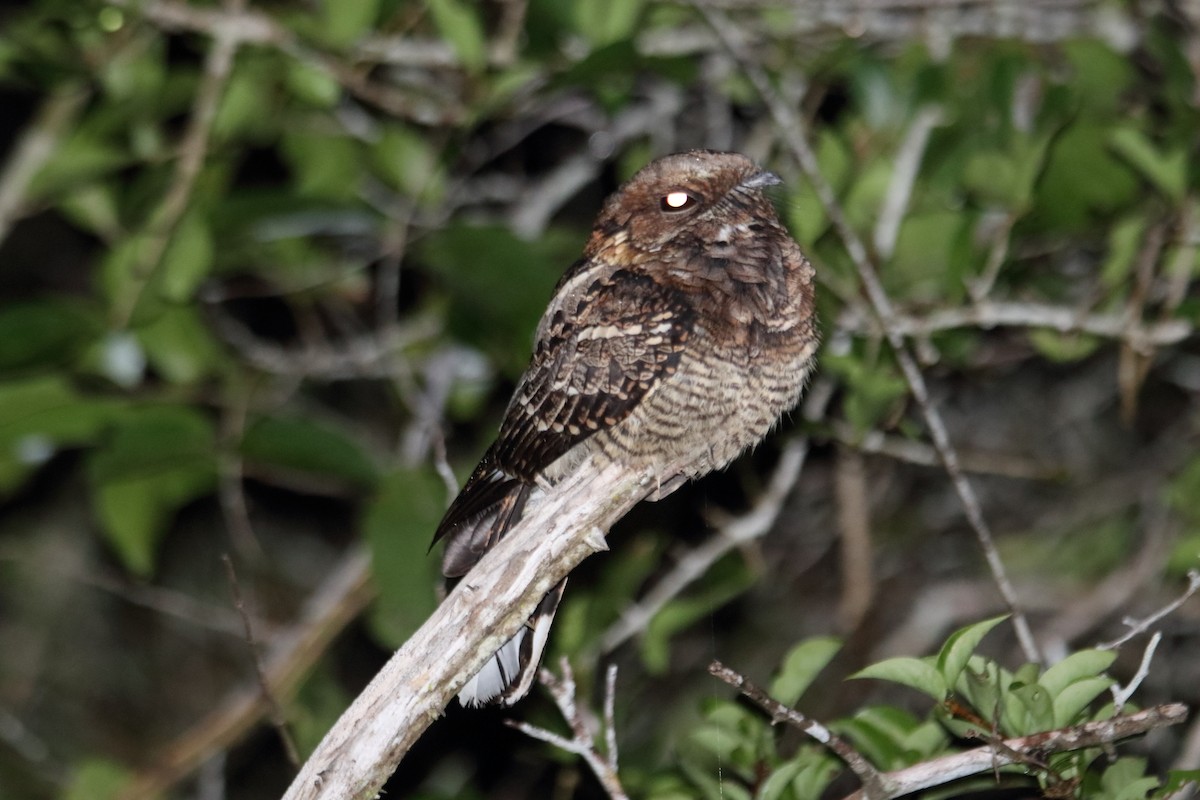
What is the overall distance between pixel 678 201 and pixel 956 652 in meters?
1.04

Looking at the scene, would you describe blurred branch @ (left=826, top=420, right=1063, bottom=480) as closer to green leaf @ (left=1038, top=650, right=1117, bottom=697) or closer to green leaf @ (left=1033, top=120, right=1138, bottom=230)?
green leaf @ (left=1033, top=120, right=1138, bottom=230)

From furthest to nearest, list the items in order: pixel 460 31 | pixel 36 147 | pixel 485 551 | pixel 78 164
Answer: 1. pixel 36 147
2. pixel 78 164
3. pixel 460 31
4. pixel 485 551

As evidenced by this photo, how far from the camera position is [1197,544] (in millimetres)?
2750

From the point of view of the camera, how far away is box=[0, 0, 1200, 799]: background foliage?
10.2 feet

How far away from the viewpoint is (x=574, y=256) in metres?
3.60

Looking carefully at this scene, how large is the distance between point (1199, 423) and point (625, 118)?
213 cm

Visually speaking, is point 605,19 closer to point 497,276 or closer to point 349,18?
point 349,18

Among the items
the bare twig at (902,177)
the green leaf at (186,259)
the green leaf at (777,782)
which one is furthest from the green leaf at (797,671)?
the green leaf at (186,259)

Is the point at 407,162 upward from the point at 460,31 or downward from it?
downward

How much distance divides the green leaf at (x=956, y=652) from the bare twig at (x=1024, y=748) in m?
0.12

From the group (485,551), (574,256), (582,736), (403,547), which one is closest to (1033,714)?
(582,736)

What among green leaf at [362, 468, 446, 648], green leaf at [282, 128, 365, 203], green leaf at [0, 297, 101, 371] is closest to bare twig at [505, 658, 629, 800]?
green leaf at [362, 468, 446, 648]

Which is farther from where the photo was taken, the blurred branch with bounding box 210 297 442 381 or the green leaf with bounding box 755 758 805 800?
the blurred branch with bounding box 210 297 442 381

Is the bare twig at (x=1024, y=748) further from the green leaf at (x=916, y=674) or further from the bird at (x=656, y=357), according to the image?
the bird at (x=656, y=357)
